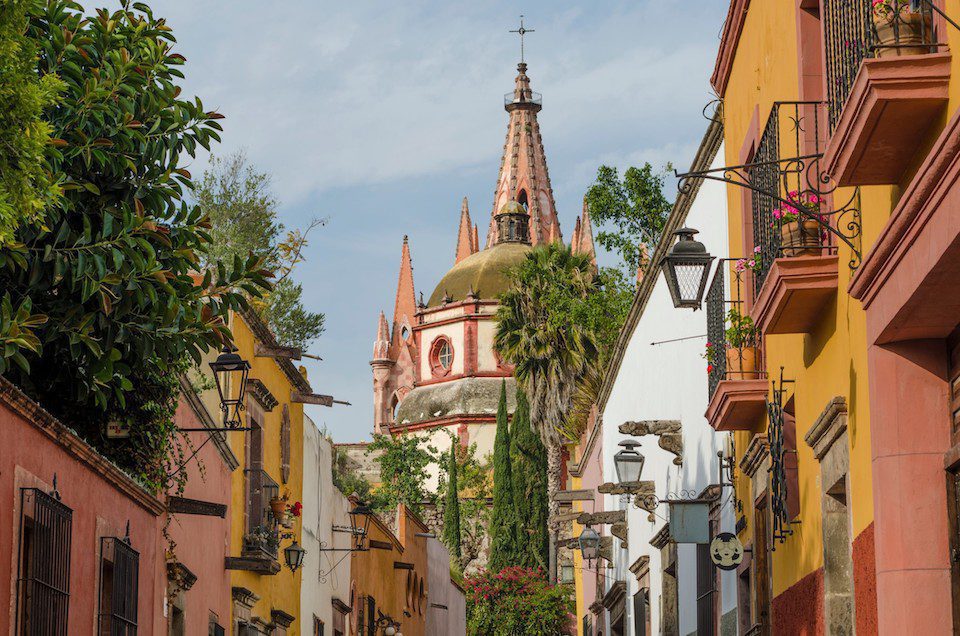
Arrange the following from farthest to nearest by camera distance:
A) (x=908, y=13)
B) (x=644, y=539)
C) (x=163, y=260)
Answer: (x=644, y=539)
(x=163, y=260)
(x=908, y=13)

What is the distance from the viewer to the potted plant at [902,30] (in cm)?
675

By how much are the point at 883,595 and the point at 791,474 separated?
3811 mm

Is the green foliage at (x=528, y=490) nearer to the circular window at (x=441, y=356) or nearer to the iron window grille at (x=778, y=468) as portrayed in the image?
the circular window at (x=441, y=356)

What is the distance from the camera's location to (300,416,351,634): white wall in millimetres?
24125

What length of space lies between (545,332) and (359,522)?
19.9 metres

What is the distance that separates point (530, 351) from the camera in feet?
160

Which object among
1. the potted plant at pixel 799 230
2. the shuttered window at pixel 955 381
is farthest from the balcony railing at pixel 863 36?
the shuttered window at pixel 955 381

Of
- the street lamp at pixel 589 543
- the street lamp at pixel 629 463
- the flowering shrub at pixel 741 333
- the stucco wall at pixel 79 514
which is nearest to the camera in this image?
the stucco wall at pixel 79 514

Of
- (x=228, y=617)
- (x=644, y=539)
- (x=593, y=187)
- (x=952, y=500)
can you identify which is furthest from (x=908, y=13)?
(x=593, y=187)

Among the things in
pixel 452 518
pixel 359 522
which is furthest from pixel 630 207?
pixel 452 518

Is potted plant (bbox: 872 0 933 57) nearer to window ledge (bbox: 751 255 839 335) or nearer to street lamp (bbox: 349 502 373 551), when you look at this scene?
window ledge (bbox: 751 255 839 335)

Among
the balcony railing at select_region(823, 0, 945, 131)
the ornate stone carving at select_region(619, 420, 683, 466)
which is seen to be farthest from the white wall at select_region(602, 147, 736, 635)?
the balcony railing at select_region(823, 0, 945, 131)

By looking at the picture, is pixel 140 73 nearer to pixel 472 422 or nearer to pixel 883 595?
pixel 883 595

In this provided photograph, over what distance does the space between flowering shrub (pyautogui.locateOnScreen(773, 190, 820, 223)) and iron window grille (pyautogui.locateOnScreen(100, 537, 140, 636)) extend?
5.98 m
